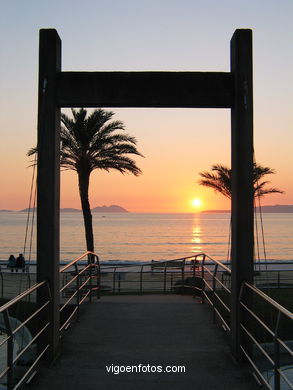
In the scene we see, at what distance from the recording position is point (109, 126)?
23.1 m

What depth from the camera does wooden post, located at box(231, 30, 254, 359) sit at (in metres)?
5.82

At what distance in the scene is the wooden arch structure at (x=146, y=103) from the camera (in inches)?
229

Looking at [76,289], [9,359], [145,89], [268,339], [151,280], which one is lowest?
[151,280]

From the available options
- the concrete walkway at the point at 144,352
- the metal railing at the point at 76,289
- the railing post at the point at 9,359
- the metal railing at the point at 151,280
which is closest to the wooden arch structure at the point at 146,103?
the concrete walkway at the point at 144,352

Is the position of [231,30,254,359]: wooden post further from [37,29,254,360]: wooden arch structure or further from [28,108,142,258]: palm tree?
[28,108,142,258]: palm tree

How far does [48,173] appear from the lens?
19.1ft

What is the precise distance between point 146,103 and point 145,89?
0.17 metres

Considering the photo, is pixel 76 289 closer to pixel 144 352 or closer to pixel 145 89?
pixel 144 352

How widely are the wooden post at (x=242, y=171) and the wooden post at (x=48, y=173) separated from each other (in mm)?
2154

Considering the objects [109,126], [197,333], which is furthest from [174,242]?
[197,333]

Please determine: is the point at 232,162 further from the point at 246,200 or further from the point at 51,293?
the point at 51,293

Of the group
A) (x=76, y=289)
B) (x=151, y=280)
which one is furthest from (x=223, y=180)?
(x=76, y=289)

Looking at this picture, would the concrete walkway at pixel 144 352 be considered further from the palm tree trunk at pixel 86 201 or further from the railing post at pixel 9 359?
the palm tree trunk at pixel 86 201

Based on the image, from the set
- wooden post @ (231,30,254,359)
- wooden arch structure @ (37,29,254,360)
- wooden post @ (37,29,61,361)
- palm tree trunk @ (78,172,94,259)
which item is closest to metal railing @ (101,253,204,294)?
palm tree trunk @ (78,172,94,259)
